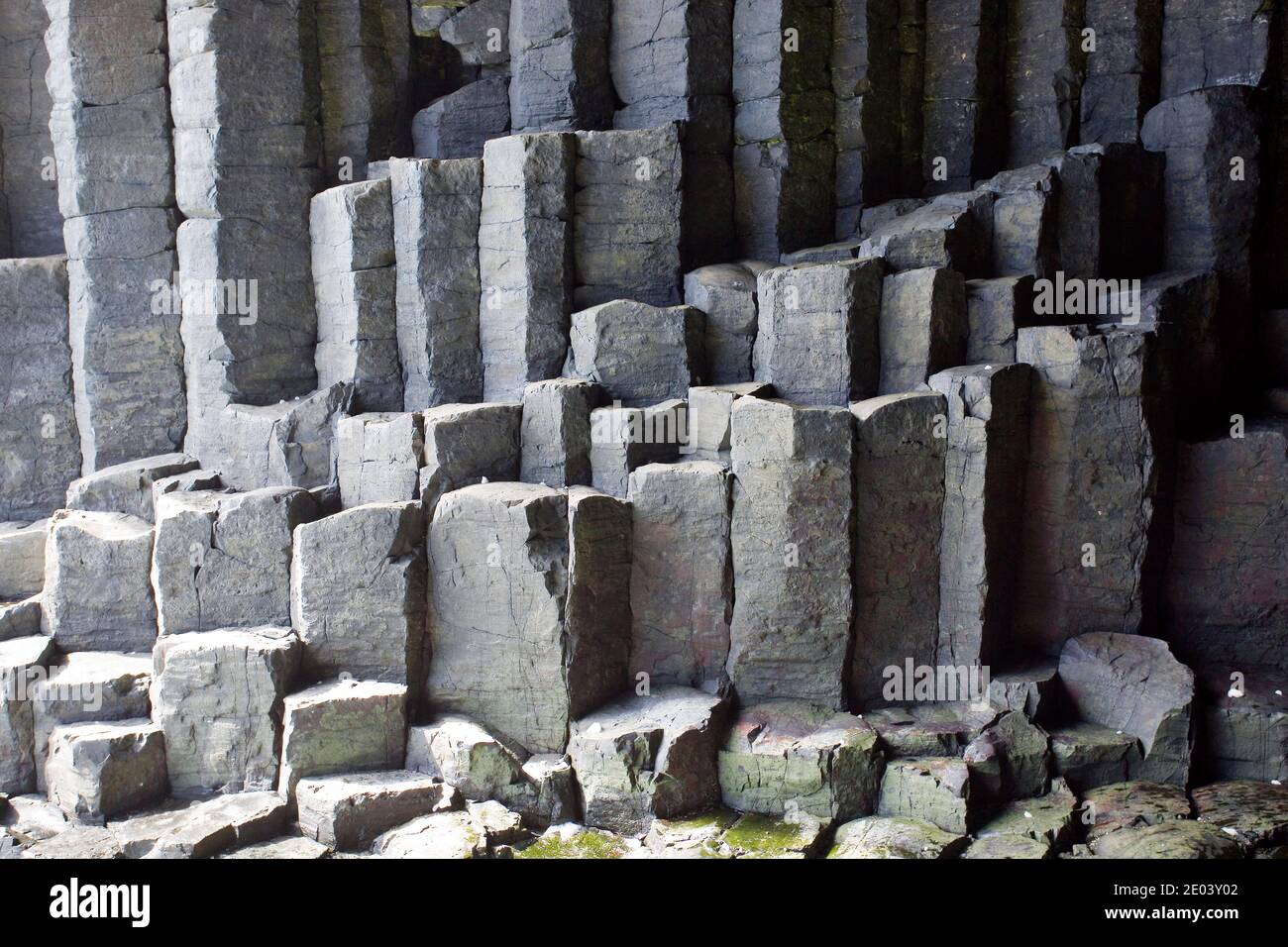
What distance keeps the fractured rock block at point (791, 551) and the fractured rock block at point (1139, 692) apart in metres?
2.23

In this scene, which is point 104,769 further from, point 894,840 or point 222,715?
point 894,840

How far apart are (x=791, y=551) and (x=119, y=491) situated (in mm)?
7166

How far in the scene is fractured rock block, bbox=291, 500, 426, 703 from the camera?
36.7 ft

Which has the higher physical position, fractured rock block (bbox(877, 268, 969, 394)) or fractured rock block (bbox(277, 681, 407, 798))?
fractured rock block (bbox(877, 268, 969, 394))

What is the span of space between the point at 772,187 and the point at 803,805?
7.04 metres

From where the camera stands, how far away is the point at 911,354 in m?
11.9

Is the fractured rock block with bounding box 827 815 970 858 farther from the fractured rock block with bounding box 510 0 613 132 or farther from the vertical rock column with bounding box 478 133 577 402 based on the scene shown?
the fractured rock block with bounding box 510 0 613 132

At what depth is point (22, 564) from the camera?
13.1 meters

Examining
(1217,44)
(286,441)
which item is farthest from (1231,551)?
(286,441)

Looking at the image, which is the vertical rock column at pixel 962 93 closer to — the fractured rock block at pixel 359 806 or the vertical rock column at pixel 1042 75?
the vertical rock column at pixel 1042 75

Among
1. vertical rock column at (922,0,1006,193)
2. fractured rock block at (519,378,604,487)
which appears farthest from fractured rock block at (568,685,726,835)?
vertical rock column at (922,0,1006,193)

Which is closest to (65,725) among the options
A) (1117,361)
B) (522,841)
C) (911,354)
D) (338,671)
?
(338,671)

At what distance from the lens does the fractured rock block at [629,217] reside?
42.7ft

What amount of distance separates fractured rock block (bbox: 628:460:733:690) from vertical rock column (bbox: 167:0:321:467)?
4.87m
